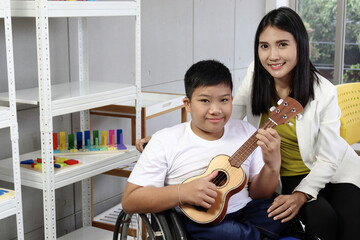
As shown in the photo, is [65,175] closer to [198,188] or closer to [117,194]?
[198,188]

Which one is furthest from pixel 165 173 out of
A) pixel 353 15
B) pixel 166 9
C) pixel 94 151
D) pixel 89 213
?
pixel 353 15

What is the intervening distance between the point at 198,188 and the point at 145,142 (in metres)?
0.37

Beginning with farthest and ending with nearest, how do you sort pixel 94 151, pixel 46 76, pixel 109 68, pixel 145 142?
pixel 109 68 < pixel 94 151 < pixel 46 76 < pixel 145 142

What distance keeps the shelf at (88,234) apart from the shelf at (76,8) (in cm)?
113

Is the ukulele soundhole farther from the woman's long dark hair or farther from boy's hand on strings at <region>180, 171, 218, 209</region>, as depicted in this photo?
the woman's long dark hair

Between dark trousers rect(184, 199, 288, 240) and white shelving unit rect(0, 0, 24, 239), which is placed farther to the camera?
white shelving unit rect(0, 0, 24, 239)

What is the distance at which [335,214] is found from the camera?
1643 millimetres

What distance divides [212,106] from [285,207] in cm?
38

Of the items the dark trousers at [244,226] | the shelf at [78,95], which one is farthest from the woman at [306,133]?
the shelf at [78,95]

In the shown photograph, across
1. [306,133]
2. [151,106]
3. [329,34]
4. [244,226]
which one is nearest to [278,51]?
[306,133]

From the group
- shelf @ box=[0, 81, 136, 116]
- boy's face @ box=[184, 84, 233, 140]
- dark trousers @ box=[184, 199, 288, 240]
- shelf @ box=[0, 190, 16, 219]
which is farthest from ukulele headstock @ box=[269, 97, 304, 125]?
shelf @ box=[0, 190, 16, 219]

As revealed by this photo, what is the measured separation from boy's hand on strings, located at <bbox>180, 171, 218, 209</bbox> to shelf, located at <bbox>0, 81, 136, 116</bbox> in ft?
2.46

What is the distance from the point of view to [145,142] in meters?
1.76

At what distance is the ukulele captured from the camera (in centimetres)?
147
